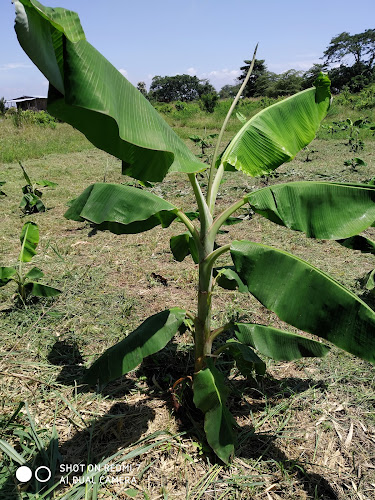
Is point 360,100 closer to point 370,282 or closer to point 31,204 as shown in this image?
point 31,204

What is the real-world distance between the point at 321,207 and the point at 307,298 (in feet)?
1.44

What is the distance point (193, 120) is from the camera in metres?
19.7

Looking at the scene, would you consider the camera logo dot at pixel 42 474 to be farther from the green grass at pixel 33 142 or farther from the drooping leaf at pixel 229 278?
the green grass at pixel 33 142

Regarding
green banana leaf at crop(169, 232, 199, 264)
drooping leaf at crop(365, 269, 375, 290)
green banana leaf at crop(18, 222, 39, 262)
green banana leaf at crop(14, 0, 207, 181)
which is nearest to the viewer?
green banana leaf at crop(14, 0, 207, 181)

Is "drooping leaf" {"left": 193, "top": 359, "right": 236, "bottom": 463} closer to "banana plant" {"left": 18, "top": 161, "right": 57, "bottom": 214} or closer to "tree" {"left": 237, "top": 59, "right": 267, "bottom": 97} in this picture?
"banana plant" {"left": 18, "top": 161, "right": 57, "bottom": 214}

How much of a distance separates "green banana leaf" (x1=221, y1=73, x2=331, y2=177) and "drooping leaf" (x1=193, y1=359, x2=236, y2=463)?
1053 millimetres

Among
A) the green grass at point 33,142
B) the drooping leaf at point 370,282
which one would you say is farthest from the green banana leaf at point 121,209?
the green grass at point 33,142

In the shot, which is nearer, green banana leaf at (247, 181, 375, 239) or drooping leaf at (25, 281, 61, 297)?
green banana leaf at (247, 181, 375, 239)

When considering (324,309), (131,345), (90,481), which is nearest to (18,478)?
(90,481)

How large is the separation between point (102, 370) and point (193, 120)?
778 inches

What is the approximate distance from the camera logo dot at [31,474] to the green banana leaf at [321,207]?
148 cm

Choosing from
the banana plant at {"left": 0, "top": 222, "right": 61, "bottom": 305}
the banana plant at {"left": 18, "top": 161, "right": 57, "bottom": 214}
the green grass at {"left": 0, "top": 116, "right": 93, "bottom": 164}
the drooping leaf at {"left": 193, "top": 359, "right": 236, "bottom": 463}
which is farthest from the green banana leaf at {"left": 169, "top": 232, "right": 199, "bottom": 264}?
the green grass at {"left": 0, "top": 116, "right": 93, "bottom": 164}

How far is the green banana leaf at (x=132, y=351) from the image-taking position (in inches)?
63.6

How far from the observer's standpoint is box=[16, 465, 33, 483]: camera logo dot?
1.44m
